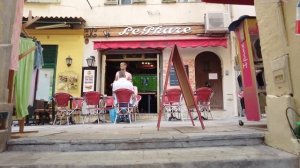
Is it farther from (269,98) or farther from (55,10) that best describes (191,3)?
(269,98)

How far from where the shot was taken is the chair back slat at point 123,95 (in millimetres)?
7174

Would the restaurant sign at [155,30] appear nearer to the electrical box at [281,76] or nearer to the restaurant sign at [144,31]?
the restaurant sign at [144,31]

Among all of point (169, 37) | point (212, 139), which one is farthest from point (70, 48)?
point (212, 139)

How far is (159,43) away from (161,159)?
341 inches

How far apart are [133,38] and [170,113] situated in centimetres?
388

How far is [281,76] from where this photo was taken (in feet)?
9.51

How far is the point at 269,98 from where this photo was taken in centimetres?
313

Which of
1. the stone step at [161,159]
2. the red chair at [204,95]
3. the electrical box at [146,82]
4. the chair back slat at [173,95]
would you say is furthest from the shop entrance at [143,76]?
the stone step at [161,159]

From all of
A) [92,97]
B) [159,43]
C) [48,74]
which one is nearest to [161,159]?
[92,97]

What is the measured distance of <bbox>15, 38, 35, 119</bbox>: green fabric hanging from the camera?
386 cm

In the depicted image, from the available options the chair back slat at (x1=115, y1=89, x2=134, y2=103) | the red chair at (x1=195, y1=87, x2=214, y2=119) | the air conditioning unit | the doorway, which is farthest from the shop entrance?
the chair back slat at (x1=115, y1=89, x2=134, y2=103)

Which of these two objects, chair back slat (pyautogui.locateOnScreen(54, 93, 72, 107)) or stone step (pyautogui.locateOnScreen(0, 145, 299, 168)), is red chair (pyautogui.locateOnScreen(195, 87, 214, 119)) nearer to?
chair back slat (pyautogui.locateOnScreen(54, 93, 72, 107))

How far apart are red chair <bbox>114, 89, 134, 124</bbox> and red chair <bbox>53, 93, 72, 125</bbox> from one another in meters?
1.91

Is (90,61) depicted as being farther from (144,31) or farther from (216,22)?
(216,22)
